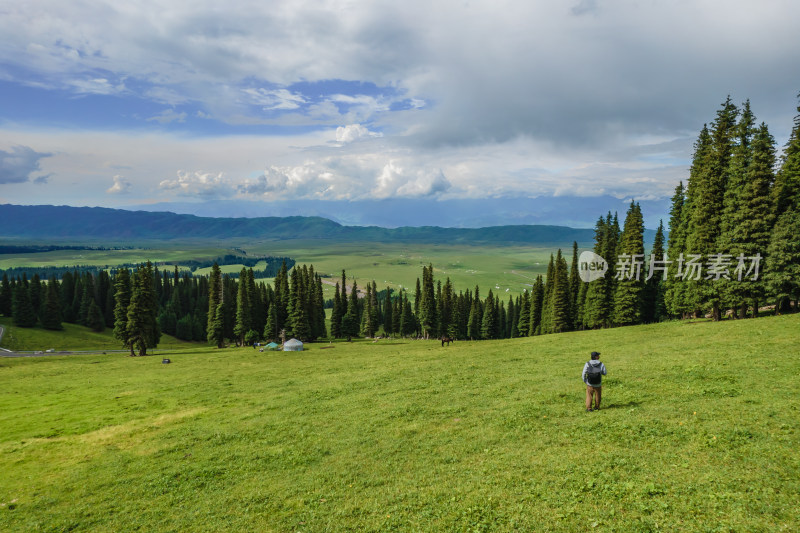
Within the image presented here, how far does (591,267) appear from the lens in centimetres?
7525

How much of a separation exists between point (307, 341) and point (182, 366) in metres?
37.2

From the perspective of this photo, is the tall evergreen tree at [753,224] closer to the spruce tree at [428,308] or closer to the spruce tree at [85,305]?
the spruce tree at [428,308]

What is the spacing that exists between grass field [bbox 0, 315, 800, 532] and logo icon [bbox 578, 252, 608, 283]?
32.1 metres

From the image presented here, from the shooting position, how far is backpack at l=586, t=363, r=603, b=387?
20625 mm

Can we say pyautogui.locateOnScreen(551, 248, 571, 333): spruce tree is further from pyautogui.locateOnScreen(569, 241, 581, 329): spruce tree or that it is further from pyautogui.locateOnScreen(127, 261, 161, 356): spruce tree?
pyautogui.locateOnScreen(127, 261, 161, 356): spruce tree

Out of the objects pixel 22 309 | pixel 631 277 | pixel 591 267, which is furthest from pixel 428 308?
pixel 22 309

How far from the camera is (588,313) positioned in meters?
72.5

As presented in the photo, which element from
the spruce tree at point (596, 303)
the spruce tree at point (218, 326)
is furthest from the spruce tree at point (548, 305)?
the spruce tree at point (218, 326)

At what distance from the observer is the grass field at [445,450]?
41.7ft

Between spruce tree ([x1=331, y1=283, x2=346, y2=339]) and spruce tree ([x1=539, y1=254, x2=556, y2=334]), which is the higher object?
spruce tree ([x1=539, y1=254, x2=556, y2=334])

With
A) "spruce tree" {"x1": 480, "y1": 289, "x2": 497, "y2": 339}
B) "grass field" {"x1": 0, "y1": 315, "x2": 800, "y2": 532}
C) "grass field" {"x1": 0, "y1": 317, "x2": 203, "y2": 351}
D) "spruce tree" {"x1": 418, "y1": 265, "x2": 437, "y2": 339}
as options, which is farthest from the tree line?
"grass field" {"x1": 0, "y1": 317, "x2": 203, "y2": 351}

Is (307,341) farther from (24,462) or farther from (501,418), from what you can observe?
(501,418)

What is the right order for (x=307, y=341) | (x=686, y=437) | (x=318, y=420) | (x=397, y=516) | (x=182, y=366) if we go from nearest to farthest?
(x=397, y=516) → (x=686, y=437) → (x=318, y=420) → (x=182, y=366) → (x=307, y=341)

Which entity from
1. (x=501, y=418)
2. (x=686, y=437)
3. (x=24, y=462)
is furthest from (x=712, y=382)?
(x=24, y=462)
